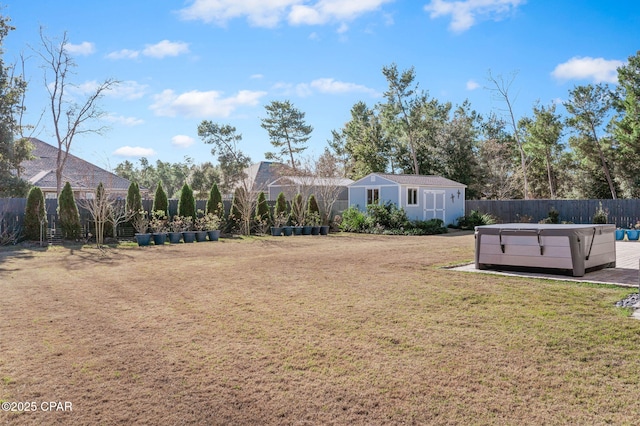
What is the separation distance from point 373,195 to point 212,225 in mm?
8560

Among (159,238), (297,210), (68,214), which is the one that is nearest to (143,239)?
(159,238)

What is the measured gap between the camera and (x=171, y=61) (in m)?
16.2

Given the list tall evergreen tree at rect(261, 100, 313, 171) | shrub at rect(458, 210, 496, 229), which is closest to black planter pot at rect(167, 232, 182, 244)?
shrub at rect(458, 210, 496, 229)

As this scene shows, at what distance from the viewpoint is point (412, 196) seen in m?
21.0

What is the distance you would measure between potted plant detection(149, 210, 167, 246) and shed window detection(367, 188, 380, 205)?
379 inches

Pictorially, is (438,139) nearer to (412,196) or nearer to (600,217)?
(412,196)

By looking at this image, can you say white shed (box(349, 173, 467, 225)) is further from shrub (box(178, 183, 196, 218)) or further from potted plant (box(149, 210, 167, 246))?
potted plant (box(149, 210, 167, 246))

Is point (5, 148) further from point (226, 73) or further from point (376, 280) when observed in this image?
point (376, 280)

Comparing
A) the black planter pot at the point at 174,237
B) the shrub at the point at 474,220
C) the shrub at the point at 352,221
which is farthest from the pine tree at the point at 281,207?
the shrub at the point at 474,220

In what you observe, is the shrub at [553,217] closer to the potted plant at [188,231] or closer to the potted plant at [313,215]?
the potted plant at [313,215]

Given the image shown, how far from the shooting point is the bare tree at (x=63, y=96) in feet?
65.5

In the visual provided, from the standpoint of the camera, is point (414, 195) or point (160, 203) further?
point (414, 195)

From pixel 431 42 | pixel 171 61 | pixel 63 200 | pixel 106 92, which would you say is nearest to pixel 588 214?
pixel 431 42

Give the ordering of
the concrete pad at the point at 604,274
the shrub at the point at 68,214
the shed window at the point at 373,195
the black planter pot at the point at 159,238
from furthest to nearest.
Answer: the shed window at the point at 373,195 < the shrub at the point at 68,214 < the black planter pot at the point at 159,238 < the concrete pad at the point at 604,274
